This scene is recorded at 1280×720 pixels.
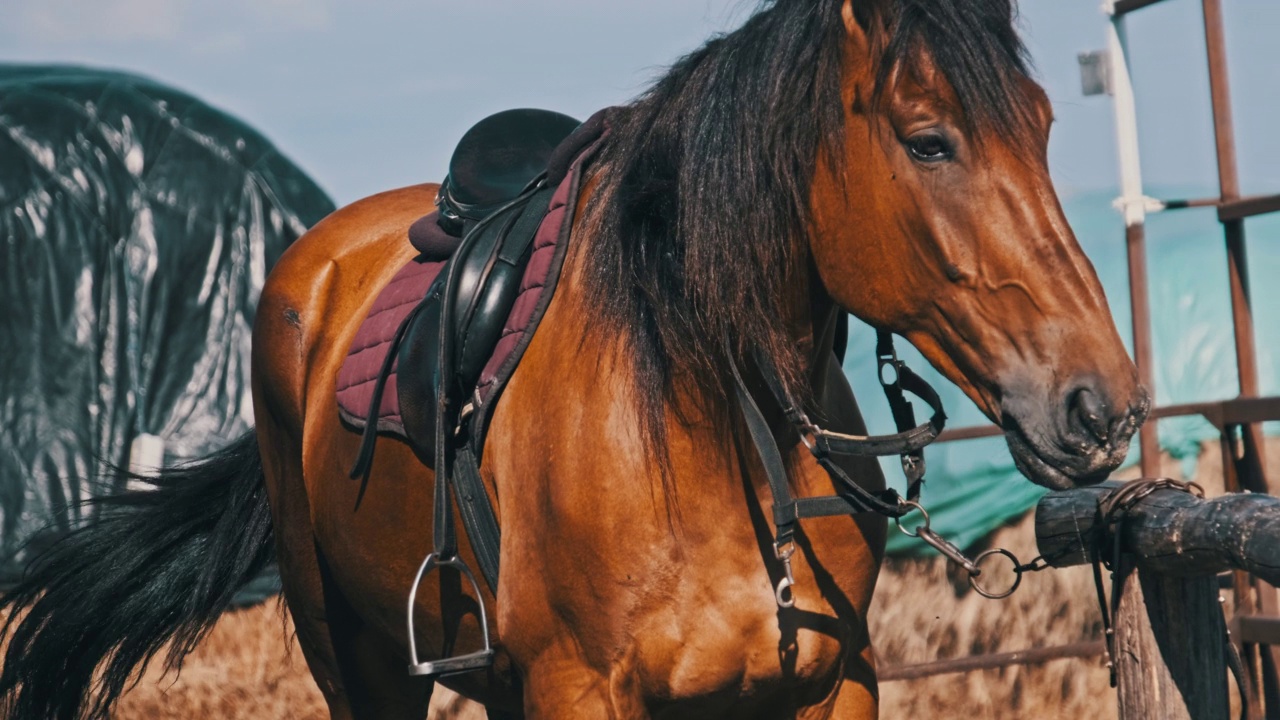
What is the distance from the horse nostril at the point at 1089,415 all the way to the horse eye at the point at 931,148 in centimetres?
38

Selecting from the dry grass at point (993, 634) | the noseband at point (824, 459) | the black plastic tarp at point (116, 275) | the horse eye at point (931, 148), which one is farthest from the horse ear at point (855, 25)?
the black plastic tarp at point (116, 275)

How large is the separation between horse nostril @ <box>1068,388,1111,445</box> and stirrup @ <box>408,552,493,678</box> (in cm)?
124

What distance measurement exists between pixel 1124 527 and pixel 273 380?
2175 millimetres

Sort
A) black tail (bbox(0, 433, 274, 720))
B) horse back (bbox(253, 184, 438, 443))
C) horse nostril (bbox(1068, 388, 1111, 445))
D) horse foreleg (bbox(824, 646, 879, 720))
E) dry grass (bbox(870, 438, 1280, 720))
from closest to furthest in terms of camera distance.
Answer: horse nostril (bbox(1068, 388, 1111, 445)), horse foreleg (bbox(824, 646, 879, 720)), horse back (bbox(253, 184, 438, 443)), black tail (bbox(0, 433, 274, 720)), dry grass (bbox(870, 438, 1280, 720))

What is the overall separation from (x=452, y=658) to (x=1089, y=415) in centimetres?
141

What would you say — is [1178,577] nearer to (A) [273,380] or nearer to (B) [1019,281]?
(B) [1019,281]

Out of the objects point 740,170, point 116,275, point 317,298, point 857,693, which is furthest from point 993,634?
point 116,275

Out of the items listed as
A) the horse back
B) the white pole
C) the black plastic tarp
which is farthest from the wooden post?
the black plastic tarp

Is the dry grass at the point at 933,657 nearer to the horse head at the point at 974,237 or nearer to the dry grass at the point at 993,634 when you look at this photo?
the dry grass at the point at 993,634

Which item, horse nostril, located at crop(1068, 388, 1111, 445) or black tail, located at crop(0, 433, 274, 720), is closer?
horse nostril, located at crop(1068, 388, 1111, 445)

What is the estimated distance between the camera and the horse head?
178 centimetres

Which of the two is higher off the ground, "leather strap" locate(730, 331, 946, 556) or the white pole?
the white pole

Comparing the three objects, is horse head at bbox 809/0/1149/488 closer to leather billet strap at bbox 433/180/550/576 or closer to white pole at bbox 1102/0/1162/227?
leather billet strap at bbox 433/180/550/576

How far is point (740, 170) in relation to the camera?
2.08 metres
